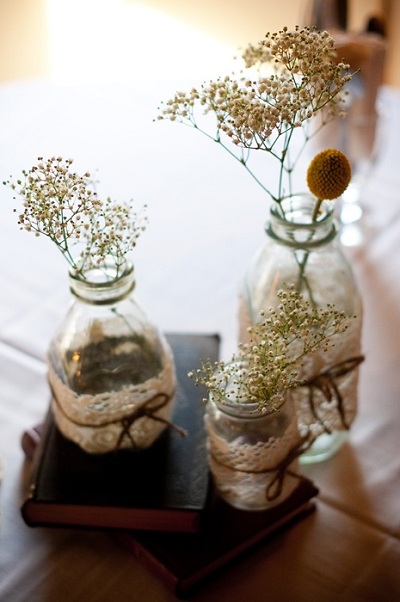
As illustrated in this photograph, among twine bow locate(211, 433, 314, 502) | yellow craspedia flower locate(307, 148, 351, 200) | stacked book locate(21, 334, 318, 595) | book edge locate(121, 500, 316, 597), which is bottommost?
book edge locate(121, 500, 316, 597)

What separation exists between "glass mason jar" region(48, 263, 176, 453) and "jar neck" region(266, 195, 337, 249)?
0.17 metres

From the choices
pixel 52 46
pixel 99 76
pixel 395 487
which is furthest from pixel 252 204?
pixel 52 46

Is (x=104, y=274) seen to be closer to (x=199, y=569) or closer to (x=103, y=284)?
(x=103, y=284)

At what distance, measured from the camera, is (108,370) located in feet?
2.78

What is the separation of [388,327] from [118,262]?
1.75 feet

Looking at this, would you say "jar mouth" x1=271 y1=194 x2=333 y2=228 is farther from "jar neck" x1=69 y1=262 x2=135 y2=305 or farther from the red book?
the red book

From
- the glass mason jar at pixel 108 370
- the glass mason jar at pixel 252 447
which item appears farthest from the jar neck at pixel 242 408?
the glass mason jar at pixel 108 370

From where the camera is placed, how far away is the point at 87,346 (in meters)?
0.85

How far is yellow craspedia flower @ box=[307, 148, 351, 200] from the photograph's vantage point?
70 centimetres

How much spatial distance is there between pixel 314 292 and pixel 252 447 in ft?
0.61

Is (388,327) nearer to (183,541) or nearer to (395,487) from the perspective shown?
(395,487)

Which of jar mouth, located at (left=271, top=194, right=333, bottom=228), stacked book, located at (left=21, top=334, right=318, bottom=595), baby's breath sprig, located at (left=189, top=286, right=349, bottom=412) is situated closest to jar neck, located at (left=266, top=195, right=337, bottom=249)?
jar mouth, located at (left=271, top=194, right=333, bottom=228)

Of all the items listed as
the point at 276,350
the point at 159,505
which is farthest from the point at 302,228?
the point at 159,505

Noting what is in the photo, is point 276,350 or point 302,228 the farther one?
point 302,228
